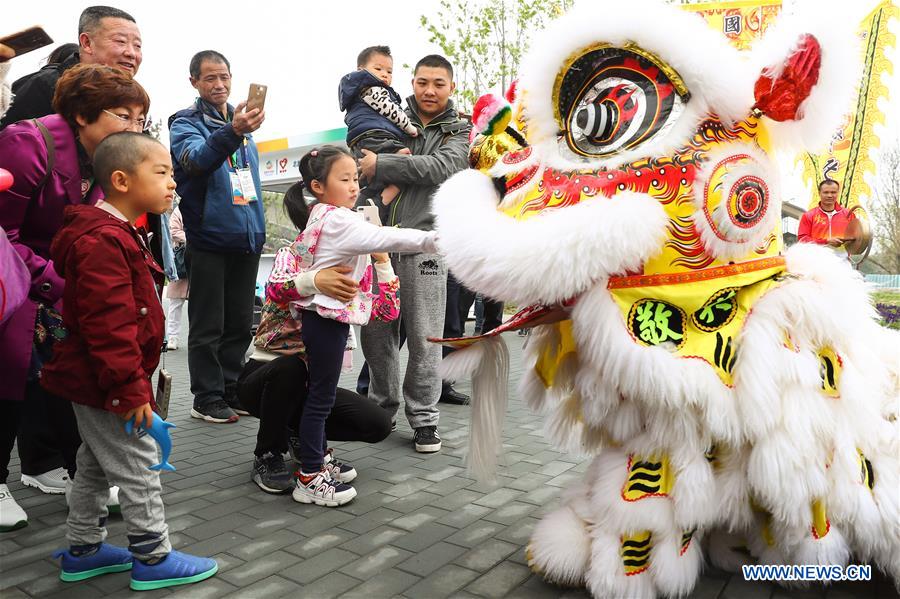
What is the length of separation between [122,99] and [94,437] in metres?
1.25

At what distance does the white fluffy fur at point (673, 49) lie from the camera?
6.58ft

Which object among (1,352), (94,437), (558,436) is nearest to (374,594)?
(558,436)

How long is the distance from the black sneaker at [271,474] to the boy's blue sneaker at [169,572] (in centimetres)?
82

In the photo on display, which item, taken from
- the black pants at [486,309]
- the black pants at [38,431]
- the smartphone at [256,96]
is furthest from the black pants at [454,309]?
the black pants at [38,431]

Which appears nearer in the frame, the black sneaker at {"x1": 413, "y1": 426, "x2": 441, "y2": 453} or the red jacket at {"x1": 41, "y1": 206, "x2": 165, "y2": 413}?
the red jacket at {"x1": 41, "y1": 206, "x2": 165, "y2": 413}

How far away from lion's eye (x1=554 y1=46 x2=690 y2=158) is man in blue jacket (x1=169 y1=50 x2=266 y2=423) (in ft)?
8.18

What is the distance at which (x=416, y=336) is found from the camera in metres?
3.87

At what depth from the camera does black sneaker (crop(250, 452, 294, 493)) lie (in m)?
3.16

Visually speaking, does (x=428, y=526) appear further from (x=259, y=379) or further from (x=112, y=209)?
(x=112, y=209)

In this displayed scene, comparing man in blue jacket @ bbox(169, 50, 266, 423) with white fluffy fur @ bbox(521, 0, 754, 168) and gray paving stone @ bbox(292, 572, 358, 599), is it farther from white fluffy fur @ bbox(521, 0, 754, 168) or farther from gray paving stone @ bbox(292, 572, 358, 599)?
white fluffy fur @ bbox(521, 0, 754, 168)

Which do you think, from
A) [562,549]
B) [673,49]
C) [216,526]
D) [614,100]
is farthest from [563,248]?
[216,526]

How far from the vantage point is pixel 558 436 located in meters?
2.55

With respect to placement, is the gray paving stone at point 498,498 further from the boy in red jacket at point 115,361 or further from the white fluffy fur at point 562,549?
the boy in red jacket at point 115,361

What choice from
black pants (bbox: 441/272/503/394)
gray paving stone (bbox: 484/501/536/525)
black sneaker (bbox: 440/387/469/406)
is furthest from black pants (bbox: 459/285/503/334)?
gray paving stone (bbox: 484/501/536/525)
